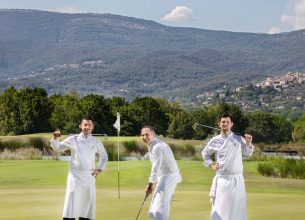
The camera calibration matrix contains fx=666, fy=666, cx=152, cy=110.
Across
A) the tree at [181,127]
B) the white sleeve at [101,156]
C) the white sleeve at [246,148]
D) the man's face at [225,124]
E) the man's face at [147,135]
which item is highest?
the man's face at [225,124]

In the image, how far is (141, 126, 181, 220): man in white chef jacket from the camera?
1098 centimetres

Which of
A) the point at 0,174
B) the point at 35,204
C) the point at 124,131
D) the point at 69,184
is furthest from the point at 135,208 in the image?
the point at 124,131

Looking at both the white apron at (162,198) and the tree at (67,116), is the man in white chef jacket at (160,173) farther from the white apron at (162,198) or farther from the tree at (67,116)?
the tree at (67,116)

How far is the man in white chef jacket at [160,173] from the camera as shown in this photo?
36.0ft

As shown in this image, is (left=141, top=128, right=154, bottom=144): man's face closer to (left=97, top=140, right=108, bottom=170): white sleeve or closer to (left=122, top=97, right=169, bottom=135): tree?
(left=97, top=140, right=108, bottom=170): white sleeve

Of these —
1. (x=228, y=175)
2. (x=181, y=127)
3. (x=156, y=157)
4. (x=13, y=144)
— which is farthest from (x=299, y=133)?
(x=156, y=157)

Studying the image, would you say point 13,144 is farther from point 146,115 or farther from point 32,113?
point 146,115

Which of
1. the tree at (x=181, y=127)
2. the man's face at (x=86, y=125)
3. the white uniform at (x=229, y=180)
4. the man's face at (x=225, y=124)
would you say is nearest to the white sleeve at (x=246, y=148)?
the white uniform at (x=229, y=180)

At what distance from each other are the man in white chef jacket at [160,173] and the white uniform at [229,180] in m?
0.68

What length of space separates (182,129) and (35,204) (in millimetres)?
87996

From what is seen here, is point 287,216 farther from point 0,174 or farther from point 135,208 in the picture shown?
point 0,174

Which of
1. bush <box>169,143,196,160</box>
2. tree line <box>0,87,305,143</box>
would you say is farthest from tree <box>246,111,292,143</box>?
bush <box>169,143,196,160</box>

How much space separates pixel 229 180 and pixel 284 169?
718 inches

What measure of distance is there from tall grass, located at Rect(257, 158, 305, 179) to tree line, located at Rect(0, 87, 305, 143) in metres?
68.9
